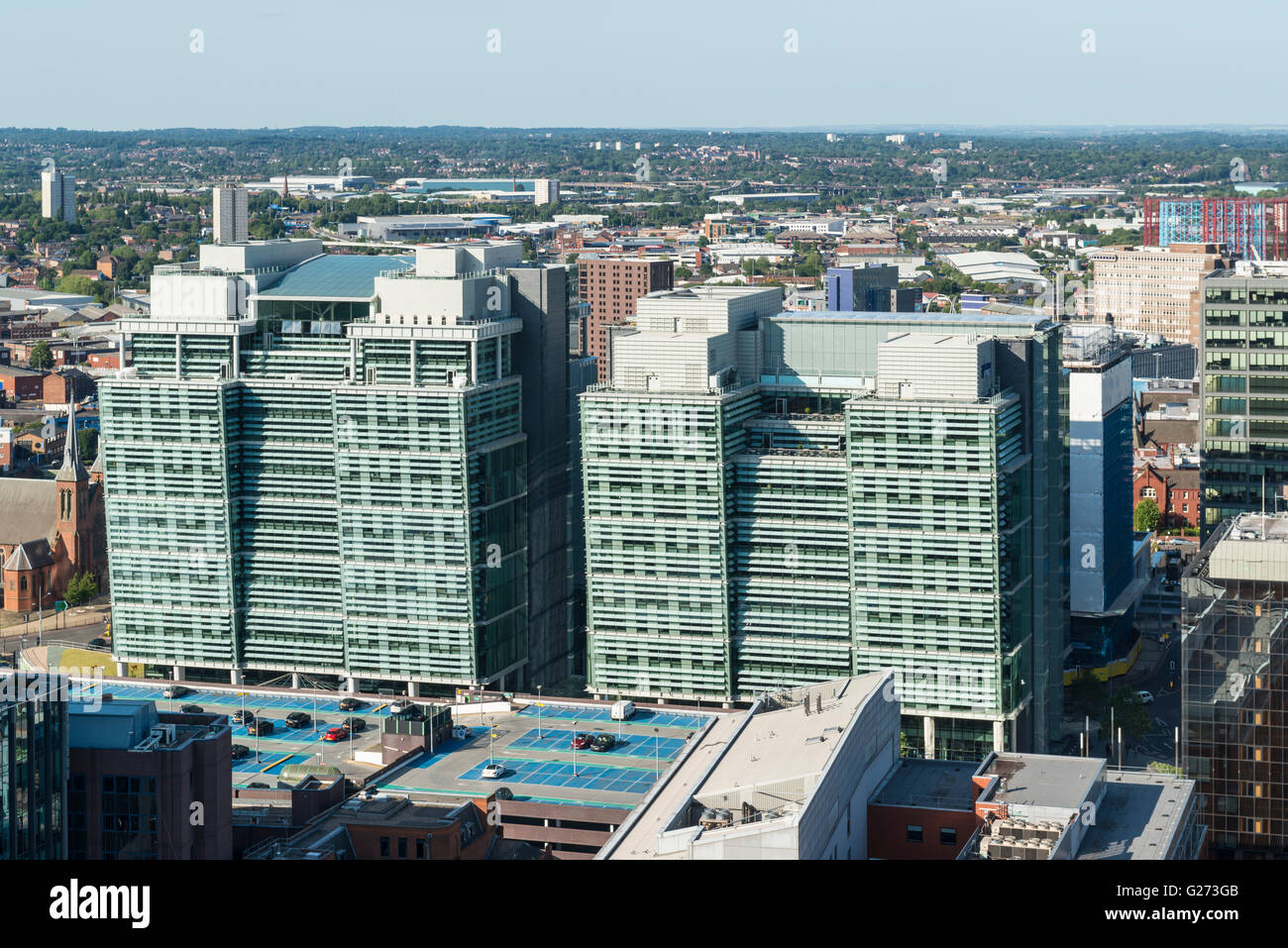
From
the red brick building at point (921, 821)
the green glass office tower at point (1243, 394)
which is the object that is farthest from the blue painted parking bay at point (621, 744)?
the green glass office tower at point (1243, 394)

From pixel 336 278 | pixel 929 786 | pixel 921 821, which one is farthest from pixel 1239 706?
pixel 336 278

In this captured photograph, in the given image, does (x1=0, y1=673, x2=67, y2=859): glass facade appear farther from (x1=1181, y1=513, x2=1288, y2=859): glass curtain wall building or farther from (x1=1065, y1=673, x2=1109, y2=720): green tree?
(x1=1065, y1=673, x2=1109, y2=720): green tree

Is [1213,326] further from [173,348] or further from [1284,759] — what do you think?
[173,348]

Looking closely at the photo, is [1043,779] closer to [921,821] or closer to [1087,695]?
[921,821]

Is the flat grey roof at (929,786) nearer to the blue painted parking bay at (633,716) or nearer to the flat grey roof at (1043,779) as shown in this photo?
the flat grey roof at (1043,779)

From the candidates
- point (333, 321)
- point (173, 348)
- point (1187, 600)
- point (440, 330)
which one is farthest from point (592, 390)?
point (1187, 600)

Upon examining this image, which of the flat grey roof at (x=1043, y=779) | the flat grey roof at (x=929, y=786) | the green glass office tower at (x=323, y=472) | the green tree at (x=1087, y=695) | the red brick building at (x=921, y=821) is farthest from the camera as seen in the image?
the green tree at (x=1087, y=695)

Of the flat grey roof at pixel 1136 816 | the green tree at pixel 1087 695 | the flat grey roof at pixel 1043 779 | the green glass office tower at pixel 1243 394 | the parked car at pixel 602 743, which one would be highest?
the green glass office tower at pixel 1243 394

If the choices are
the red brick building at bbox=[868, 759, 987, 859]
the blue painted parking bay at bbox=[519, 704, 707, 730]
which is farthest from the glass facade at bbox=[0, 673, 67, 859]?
the blue painted parking bay at bbox=[519, 704, 707, 730]
